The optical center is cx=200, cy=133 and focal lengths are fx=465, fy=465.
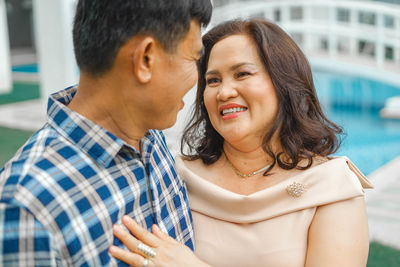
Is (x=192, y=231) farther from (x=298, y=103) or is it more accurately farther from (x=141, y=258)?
(x=298, y=103)

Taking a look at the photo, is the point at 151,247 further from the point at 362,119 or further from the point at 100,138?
the point at 362,119

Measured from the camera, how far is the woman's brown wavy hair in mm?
1641

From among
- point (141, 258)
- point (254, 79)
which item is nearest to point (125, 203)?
point (141, 258)

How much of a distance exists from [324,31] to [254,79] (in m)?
7.75

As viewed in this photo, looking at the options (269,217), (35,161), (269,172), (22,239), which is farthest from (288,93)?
(22,239)

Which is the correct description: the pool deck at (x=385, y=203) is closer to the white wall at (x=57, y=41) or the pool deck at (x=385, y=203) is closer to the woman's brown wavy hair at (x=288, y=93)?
the woman's brown wavy hair at (x=288, y=93)

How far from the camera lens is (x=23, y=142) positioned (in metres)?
6.13

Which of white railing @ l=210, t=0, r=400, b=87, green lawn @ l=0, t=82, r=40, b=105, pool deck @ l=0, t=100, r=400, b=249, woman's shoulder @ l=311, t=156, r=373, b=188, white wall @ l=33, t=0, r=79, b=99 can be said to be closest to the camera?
woman's shoulder @ l=311, t=156, r=373, b=188

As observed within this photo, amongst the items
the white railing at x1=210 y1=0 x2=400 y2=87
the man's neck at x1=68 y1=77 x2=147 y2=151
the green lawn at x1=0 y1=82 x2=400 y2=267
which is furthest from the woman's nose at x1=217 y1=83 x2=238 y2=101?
the white railing at x1=210 y1=0 x2=400 y2=87

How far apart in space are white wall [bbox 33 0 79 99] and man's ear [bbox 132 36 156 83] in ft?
19.1

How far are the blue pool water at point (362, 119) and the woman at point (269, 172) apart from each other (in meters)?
1.61

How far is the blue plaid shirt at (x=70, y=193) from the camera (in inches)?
37.3

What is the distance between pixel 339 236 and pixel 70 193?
84cm

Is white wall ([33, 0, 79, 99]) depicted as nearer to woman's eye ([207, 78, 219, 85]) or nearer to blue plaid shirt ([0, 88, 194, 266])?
woman's eye ([207, 78, 219, 85])
